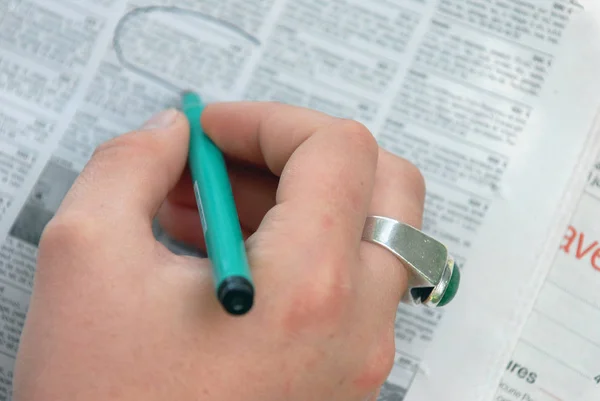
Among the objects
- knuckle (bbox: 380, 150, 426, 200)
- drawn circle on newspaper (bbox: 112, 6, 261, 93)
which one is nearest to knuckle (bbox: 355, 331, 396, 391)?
knuckle (bbox: 380, 150, 426, 200)

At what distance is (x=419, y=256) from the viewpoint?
0.34 m

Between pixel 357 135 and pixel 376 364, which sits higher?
pixel 357 135

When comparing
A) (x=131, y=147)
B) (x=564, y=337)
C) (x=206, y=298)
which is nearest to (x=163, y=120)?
(x=131, y=147)

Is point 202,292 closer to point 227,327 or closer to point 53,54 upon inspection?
point 227,327

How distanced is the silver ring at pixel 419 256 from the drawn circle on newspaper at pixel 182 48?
0.66 ft

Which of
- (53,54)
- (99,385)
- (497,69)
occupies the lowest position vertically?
(99,385)

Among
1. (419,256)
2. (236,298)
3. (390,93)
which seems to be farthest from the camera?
(390,93)

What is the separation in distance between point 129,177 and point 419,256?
0.18 metres

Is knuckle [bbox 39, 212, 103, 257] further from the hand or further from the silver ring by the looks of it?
the silver ring

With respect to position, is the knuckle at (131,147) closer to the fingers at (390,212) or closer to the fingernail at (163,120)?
the fingernail at (163,120)

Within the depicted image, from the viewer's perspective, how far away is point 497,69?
1.53ft

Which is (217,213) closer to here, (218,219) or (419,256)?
(218,219)

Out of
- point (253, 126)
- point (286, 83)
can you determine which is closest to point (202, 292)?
point (253, 126)

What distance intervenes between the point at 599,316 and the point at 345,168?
267mm
